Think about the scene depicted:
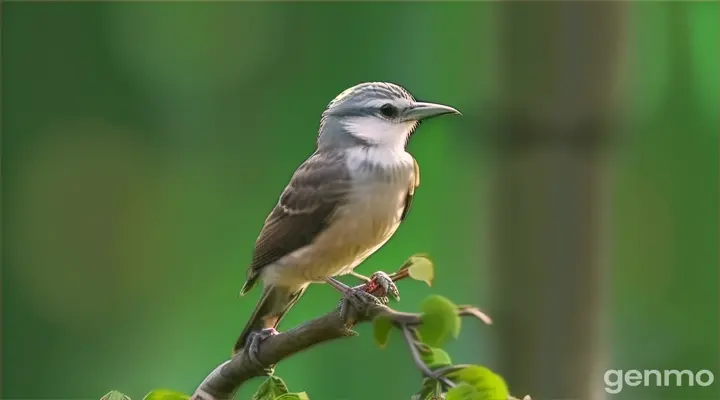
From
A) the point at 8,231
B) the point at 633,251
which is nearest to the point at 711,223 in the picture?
the point at 633,251

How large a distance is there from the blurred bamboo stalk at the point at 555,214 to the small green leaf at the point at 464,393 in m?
0.25

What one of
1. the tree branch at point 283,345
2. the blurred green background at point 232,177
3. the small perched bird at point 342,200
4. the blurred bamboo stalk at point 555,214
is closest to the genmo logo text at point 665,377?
the blurred green background at point 232,177

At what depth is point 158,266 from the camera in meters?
1.38

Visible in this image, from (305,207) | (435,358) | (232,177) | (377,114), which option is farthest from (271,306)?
(232,177)

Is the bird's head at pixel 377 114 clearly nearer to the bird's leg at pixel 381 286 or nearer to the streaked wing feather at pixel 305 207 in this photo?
the streaked wing feather at pixel 305 207

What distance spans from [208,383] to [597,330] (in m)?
0.33

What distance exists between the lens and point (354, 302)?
2.48 feet

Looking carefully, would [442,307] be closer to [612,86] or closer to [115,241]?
[612,86]

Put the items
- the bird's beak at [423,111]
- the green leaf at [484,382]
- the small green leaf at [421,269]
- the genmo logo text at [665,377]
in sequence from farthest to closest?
the genmo logo text at [665,377] < the bird's beak at [423,111] < the small green leaf at [421,269] < the green leaf at [484,382]

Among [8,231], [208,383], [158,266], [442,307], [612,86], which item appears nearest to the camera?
[442,307]

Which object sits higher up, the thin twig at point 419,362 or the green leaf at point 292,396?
the thin twig at point 419,362

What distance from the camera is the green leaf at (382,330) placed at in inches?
26.1

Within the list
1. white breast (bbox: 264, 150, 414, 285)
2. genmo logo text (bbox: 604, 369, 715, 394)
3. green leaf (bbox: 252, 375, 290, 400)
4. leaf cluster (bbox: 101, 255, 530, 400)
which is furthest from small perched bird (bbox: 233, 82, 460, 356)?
genmo logo text (bbox: 604, 369, 715, 394)

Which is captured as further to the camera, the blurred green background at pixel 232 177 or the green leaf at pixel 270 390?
the blurred green background at pixel 232 177
